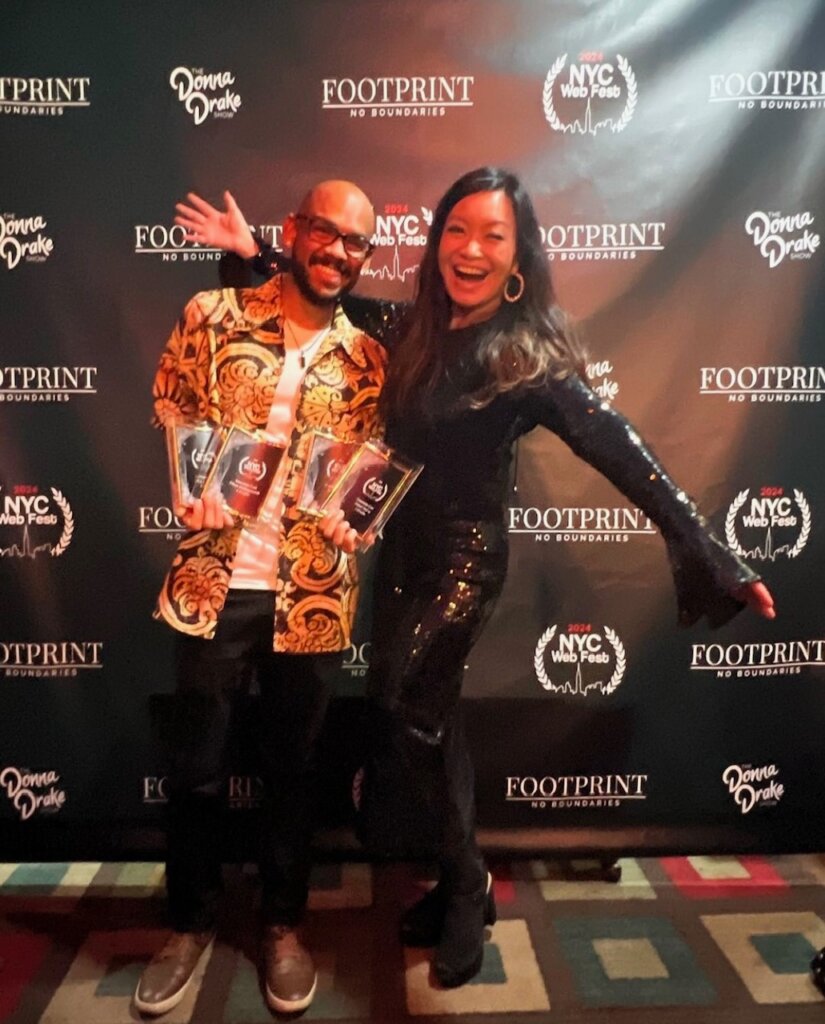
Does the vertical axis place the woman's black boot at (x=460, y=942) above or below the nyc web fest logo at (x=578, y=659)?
below

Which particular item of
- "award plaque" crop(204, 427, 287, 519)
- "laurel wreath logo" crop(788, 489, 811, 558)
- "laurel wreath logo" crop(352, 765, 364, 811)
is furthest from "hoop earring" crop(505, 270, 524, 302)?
"laurel wreath logo" crop(352, 765, 364, 811)

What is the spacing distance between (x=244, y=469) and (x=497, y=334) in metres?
0.57

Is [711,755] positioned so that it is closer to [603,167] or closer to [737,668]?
[737,668]

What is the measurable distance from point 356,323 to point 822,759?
66.5 inches

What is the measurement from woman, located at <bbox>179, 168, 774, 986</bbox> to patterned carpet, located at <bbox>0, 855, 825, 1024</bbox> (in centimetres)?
17

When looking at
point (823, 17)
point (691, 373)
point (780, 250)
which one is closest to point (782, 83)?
point (823, 17)

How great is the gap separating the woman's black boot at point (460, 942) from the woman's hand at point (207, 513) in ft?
3.06

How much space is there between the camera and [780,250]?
2.15 metres

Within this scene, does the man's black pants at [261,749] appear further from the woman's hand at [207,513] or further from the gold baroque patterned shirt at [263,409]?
the woman's hand at [207,513]

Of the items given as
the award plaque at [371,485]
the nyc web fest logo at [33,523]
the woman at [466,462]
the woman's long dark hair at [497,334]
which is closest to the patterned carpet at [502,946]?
the woman at [466,462]

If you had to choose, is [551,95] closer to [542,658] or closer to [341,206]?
[341,206]

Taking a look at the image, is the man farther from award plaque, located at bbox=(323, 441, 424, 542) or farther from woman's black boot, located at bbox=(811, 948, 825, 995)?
woman's black boot, located at bbox=(811, 948, 825, 995)

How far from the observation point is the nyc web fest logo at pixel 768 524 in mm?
2219

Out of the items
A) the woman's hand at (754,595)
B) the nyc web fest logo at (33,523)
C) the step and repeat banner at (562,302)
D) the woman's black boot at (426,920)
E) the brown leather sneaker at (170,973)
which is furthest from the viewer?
the nyc web fest logo at (33,523)
